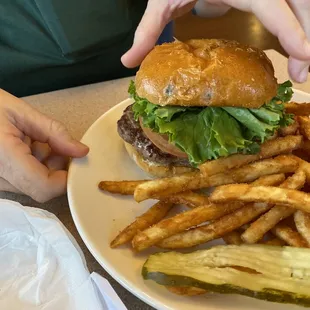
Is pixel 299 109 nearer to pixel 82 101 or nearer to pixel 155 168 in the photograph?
pixel 155 168

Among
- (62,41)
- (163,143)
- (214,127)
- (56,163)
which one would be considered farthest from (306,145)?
(62,41)

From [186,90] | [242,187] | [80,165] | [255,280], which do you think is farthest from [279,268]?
[80,165]

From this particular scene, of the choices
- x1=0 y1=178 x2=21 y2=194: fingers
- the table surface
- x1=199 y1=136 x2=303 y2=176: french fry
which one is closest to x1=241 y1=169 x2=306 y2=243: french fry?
x1=199 y1=136 x2=303 y2=176: french fry

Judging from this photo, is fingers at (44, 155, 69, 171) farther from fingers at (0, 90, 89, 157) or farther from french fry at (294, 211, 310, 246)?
french fry at (294, 211, 310, 246)

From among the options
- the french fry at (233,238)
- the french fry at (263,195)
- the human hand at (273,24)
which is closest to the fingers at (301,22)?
the human hand at (273,24)

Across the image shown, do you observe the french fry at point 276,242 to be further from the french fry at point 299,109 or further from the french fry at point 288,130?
the french fry at point 299,109
